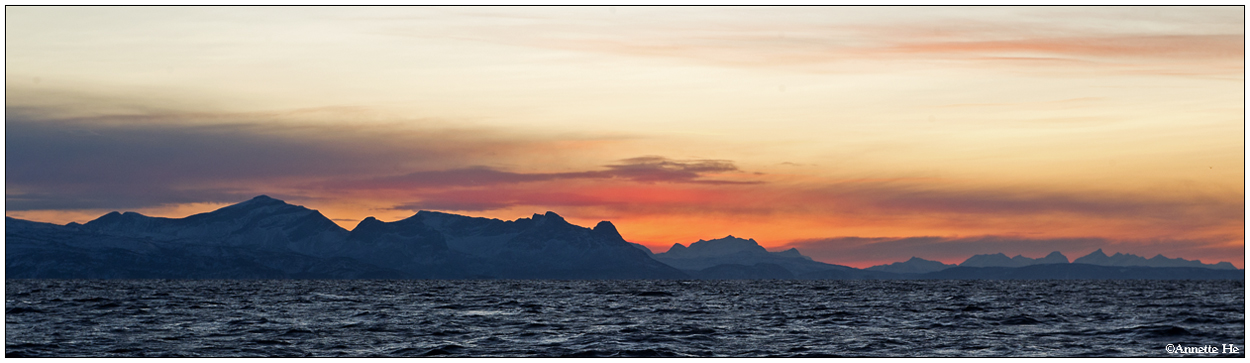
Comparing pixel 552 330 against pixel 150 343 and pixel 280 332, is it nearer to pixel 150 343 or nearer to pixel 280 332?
pixel 280 332

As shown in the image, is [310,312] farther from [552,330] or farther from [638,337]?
[638,337]

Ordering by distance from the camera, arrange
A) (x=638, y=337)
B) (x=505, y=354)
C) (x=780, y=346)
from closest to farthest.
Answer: (x=505, y=354) → (x=780, y=346) → (x=638, y=337)

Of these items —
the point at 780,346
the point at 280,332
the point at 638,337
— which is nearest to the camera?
the point at 780,346

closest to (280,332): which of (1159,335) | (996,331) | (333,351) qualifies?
(333,351)

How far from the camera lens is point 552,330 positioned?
59.0 m

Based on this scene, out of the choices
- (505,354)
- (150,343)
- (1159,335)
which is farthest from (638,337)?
(1159,335)

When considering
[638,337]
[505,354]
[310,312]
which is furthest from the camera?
[310,312]

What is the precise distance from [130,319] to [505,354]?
37795 mm

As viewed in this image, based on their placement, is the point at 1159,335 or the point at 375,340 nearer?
the point at 375,340

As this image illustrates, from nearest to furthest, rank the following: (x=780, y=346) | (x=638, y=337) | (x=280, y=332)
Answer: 1. (x=780, y=346)
2. (x=638, y=337)
3. (x=280, y=332)

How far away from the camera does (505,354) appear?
145ft

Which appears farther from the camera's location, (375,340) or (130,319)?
(130,319)

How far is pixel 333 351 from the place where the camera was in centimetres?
4600

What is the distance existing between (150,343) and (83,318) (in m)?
26.0
